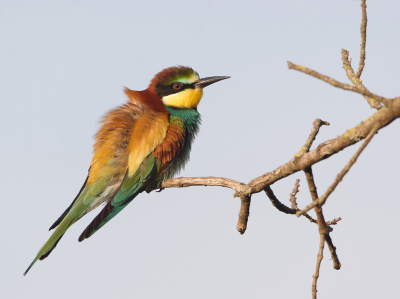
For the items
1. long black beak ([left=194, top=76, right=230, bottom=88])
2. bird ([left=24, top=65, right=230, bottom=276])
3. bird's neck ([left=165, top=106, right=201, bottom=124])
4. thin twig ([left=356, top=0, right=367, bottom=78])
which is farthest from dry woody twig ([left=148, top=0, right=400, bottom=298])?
long black beak ([left=194, top=76, right=230, bottom=88])

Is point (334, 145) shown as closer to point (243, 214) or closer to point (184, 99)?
point (243, 214)

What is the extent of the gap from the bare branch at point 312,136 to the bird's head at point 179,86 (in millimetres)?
1906

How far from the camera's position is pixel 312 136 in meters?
2.20

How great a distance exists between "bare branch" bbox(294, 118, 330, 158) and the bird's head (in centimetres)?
191

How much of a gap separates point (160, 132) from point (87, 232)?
36.9 inches

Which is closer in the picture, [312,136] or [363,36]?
[363,36]

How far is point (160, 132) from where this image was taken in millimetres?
3465

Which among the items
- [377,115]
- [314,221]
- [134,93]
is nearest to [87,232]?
[134,93]

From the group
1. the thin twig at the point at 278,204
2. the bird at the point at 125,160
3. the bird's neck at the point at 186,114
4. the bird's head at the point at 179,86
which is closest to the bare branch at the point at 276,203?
the thin twig at the point at 278,204

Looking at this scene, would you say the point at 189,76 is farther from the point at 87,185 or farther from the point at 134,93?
the point at 87,185

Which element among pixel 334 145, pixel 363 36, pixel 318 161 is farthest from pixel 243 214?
pixel 363 36

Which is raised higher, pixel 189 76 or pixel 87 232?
pixel 189 76

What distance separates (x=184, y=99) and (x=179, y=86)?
13cm

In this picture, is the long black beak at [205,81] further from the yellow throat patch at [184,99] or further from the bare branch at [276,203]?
the bare branch at [276,203]
